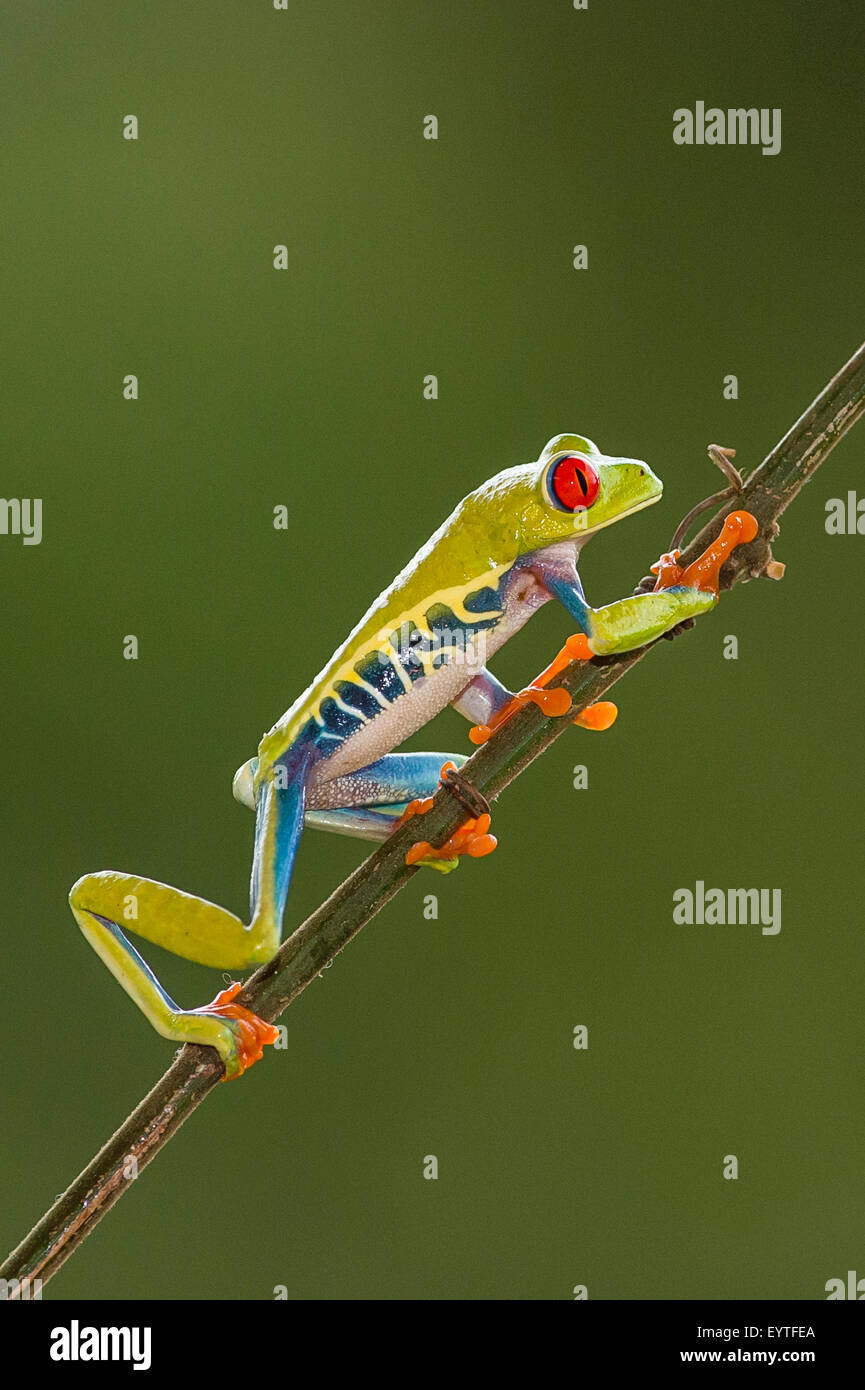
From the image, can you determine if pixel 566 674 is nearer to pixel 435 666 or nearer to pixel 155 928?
pixel 435 666

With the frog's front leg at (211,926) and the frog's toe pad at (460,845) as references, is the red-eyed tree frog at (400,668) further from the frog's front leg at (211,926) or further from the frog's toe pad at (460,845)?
the frog's toe pad at (460,845)

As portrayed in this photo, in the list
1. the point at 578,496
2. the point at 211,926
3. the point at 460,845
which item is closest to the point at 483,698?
the point at 460,845

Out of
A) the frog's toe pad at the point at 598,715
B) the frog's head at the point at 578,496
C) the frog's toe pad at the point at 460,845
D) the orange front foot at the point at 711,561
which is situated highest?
the frog's head at the point at 578,496

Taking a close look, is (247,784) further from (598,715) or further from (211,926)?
(598,715)

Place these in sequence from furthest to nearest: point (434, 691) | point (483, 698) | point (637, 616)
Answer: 1. point (483, 698)
2. point (434, 691)
3. point (637, 616)

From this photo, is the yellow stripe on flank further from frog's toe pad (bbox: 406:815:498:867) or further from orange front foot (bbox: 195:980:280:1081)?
orange front foot (bbox: 195:980:280:1081)

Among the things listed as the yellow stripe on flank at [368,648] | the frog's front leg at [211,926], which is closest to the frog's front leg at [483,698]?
the yellow stripe on flank at [368,648]
